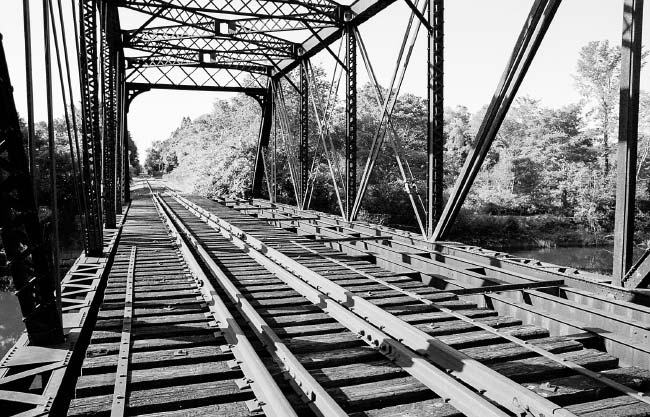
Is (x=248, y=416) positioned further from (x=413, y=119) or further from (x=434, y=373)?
(x=413, y=119)

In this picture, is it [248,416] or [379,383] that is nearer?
[248,416]

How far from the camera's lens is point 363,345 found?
497 centimetres

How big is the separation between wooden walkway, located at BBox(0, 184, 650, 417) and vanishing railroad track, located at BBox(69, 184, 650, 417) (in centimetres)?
2

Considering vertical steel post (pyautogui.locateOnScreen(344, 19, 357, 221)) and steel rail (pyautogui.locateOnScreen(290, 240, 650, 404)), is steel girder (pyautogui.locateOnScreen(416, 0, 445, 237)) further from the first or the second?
vertical steel post (pyautogui.locateOnScreen(344, 19, 357, 221))

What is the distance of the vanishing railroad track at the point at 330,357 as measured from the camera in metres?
3.69

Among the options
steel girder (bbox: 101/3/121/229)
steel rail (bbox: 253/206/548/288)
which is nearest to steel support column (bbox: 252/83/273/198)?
steel girder (bbox: 101/3/121/229)

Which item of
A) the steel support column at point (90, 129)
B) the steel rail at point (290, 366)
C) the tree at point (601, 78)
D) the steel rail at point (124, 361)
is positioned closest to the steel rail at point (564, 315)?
the steel rail at point (290, 366)

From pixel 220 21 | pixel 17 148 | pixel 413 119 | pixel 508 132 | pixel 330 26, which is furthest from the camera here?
pixel 508 132

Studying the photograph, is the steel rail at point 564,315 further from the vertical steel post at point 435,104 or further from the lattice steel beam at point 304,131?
the lattice steel beam at point 304,131

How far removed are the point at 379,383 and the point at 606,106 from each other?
38.7 meters

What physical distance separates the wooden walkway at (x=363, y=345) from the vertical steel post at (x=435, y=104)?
2030 mm

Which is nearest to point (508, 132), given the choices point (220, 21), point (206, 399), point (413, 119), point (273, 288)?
point (413, 119)

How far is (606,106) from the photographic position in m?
36.4

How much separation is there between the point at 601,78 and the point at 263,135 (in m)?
25.2
